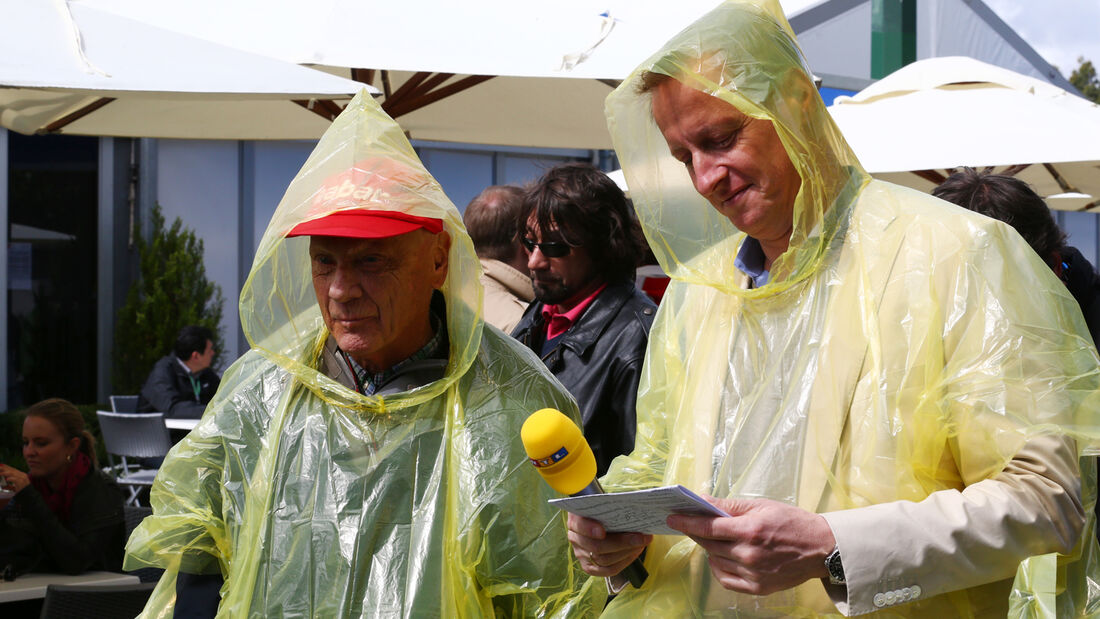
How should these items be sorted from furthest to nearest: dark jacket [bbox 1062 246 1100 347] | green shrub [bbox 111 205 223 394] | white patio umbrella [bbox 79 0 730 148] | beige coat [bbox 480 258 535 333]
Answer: green shrub [bbox 111 205 223 394], white patio umbrella [bbox 79 0 730 148], beige coat [bbox 480 258 535 333], dark jacket [bbox 1062 246 1100 347]

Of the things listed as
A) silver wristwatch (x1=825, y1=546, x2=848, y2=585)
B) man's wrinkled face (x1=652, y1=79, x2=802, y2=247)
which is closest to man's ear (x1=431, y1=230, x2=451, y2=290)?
man's wrinkled face (x1=652, y1=79, x2=802, y2=247)

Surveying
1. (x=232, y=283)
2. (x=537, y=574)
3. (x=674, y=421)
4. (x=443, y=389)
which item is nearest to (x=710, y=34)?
(x=674, y=421)

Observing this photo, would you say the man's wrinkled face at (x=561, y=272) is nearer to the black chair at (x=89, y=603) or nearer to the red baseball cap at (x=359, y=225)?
the red baseball cap at (x=359, y=225)

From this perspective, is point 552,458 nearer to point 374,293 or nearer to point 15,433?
point 374,293

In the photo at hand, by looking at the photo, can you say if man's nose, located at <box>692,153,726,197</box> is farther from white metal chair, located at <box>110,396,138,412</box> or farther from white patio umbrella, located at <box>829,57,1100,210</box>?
white metal chair, located at <box>110,396,138,412</box>

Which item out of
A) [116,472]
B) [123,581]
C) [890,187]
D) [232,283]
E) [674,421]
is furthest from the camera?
[232,283]

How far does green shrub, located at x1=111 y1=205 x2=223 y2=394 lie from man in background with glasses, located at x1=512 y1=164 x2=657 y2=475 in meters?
6.40

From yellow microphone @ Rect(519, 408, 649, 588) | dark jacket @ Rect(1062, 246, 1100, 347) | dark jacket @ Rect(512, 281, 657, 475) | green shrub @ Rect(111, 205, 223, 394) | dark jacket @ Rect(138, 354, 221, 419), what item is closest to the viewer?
yellow microphone @ Rect(519, 408, 649, 588)

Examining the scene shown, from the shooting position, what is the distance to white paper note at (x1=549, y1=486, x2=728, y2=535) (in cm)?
133

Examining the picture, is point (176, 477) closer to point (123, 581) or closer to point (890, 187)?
point (890, 187)

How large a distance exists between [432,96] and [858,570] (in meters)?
3.89

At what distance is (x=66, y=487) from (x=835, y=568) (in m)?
3.79

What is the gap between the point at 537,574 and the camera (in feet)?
6.16

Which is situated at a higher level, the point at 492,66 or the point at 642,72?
the point at 492,66
